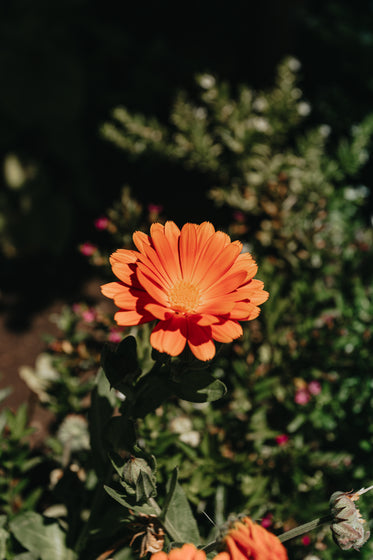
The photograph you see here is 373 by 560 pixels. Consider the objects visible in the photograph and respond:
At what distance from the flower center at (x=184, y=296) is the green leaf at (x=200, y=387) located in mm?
171

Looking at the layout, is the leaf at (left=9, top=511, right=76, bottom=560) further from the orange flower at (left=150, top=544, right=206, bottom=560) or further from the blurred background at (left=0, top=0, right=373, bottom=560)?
the orange flower at (left=150, top=544, right=206, bottom=560)

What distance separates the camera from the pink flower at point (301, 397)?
1931mm

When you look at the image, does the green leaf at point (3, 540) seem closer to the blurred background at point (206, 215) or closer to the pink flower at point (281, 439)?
the blurred background at point (206, 215)

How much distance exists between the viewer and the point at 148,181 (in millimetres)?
3623

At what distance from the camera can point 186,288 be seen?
1.17 m

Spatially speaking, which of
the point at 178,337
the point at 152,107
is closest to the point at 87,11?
the point at 152,107

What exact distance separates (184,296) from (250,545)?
576 millimetres

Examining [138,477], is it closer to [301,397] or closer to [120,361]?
[120,361]

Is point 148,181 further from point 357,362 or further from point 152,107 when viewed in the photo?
point 357,362

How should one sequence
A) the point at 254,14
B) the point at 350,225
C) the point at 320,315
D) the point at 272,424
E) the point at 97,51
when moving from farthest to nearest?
1. the point at 254,14
2. the point at 97,51
3. the point at 350,225
4. the point at 320,315
5. the point at 272,424

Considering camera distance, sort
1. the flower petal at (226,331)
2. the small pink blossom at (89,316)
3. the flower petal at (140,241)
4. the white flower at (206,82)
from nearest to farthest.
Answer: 1. the flower petal at (226,331)
2. the flower petal at (140,241)
3. the small pink blossom at (89,316)
4. the white flower at (206,82)

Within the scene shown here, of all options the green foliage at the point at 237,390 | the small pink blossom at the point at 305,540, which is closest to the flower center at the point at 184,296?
the green foliage at the point at 237,390

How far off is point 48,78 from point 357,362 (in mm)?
2955

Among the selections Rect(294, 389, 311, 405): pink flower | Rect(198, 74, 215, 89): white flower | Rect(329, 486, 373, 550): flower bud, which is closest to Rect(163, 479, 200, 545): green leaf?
Rect(329, 486, 373, 550): flower bud
